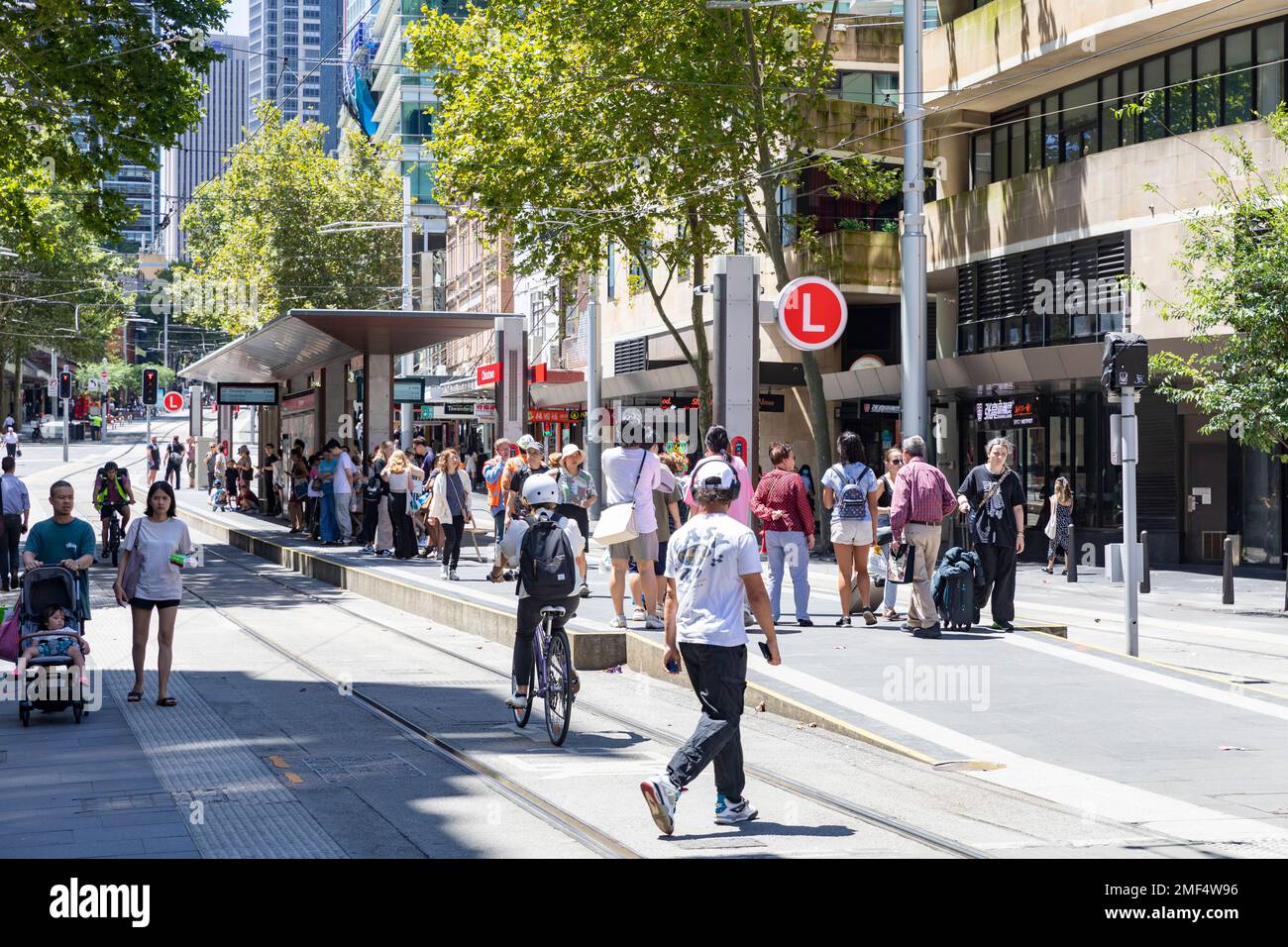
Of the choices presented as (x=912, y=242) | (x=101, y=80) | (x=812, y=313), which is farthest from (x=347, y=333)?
(x=812, y=313)

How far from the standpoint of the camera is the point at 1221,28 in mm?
25328

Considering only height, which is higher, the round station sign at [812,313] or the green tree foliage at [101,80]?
the green tree foliage at [101,80]

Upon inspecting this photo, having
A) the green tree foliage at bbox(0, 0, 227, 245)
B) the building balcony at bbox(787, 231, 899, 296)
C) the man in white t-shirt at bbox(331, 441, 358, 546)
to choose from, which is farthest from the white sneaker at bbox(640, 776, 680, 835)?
the building balcony at bbox(787, 231, 899, 296)

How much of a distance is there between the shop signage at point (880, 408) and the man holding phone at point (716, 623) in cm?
2647

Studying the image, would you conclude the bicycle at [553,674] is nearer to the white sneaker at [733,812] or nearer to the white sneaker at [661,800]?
the white sneaker at [733,812]

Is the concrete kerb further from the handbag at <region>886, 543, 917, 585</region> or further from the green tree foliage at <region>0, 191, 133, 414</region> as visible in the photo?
the green tree foliage at <region>0, 191, 133, 414</region>

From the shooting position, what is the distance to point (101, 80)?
24547mm

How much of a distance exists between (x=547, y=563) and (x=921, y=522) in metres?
5.07

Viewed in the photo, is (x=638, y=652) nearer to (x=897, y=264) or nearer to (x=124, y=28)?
(x=124, y=28)

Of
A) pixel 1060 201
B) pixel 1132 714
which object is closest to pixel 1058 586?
pixel 1060 201

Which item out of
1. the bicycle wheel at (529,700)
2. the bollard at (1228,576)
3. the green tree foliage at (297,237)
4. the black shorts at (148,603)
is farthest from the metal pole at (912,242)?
the green tree foliage at (297,237)

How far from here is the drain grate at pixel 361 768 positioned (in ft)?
29.9

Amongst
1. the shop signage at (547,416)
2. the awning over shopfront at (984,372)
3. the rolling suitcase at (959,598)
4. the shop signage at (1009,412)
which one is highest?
the awning over shopfront at (984,372)
